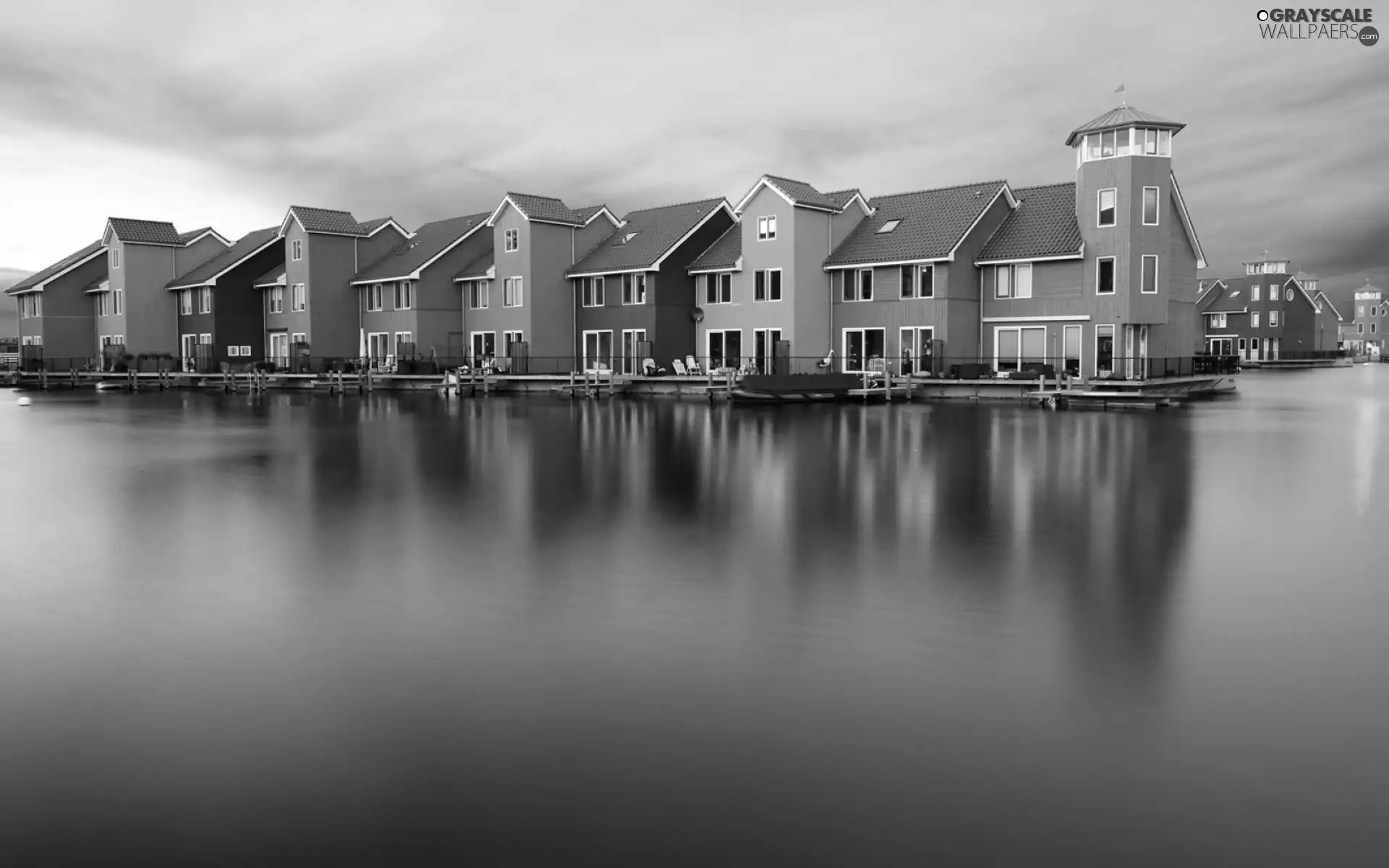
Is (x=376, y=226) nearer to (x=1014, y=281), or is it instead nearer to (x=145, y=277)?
(x=145, y=277)

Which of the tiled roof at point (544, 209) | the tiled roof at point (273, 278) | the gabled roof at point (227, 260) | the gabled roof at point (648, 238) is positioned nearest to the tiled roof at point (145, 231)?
the gabled roof at point (227, 260)

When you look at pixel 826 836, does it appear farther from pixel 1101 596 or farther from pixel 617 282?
pixel 617 282

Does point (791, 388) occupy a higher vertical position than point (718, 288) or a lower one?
lower

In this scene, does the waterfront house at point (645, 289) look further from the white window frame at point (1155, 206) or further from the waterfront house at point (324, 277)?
the white window frame at point (1155, 206)

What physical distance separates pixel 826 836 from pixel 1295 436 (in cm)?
2617

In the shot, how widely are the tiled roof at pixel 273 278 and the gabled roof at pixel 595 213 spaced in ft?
66.8

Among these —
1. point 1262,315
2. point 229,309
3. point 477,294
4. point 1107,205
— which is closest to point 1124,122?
point 1107,205

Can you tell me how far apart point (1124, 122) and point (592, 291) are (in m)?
26.7

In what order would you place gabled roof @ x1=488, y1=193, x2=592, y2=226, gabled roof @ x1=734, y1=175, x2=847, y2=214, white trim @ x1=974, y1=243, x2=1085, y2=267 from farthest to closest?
1. gabled roof @ x1=488, y1=193, x2=592, y2=226
2. gabled roof @ x1=734, y1=175, x2=847, y2=214
3. white trim @ x1=974, y1=243, x2=1085, y2=267

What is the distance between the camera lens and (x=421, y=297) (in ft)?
193

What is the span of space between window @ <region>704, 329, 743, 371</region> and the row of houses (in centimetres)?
10

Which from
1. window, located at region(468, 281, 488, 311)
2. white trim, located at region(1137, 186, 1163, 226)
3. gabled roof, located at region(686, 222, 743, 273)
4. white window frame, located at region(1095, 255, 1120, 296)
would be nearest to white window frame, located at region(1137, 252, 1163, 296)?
white window frame, located at region(1095, 255, 1120, 296)

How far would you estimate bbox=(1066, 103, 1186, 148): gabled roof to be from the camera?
41219 mm

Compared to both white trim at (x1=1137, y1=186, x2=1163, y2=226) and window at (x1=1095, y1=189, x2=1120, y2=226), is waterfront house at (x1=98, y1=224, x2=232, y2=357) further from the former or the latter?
white trim at (x1=1137, y1=186, x2=1163, y2=226)
